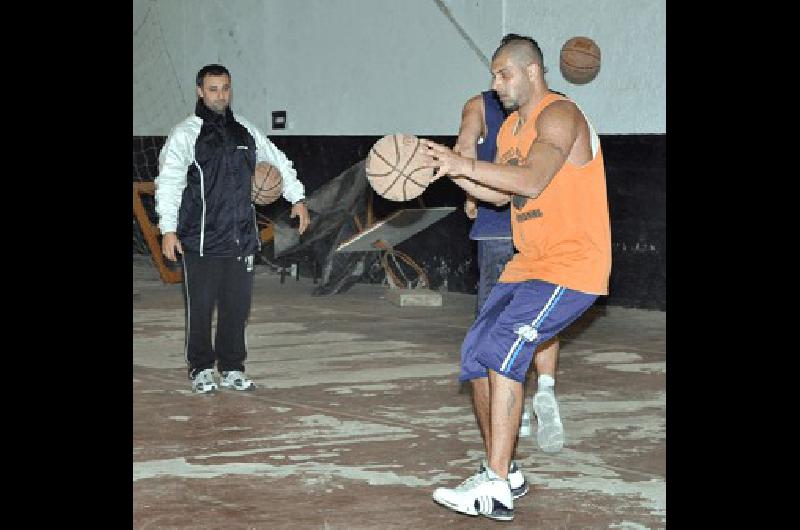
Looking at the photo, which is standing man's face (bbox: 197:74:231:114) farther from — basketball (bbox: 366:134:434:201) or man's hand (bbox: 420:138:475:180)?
man's hand (bbox: 420:138:475:180)

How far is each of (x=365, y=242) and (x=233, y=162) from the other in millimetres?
5877

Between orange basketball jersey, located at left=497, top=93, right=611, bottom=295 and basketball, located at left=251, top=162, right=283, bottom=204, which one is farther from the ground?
basketball, located at left=251, top=162, right=283, bottom=204

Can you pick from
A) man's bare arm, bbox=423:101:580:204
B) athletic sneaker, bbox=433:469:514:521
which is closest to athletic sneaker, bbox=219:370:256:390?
athletic sneaker, bbox=433:469:514:521

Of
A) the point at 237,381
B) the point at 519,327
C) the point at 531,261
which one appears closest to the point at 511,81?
the point at 531,261

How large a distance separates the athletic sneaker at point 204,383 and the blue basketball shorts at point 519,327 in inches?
139

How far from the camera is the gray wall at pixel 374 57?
14.5 meters

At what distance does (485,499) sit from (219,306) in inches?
155

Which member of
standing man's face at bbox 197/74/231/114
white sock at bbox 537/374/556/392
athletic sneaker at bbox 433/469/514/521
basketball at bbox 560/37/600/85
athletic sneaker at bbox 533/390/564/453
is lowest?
athletic sneaker at bbox 433/469/514/521

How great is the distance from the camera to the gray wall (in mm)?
14492

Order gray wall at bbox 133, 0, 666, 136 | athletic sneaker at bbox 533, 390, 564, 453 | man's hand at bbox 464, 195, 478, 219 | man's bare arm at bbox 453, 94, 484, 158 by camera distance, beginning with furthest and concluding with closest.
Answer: gray wall at bbox 133, 0, 666, 136
man's bare arm at bbox 453, 94, 484, 158
man's hand at bbox 464, 195, 478, 219
athletic sneaker at bbox 533, 390, 564, 453

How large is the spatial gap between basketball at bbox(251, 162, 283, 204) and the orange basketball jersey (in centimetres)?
363
